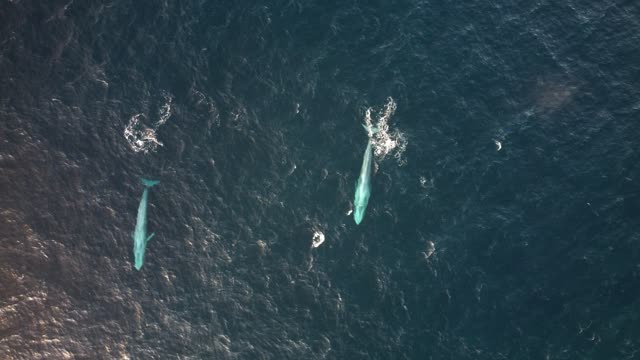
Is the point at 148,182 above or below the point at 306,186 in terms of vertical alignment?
above

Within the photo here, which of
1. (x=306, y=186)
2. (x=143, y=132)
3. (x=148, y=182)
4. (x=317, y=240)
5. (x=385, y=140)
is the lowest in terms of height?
(x=317, y=240)

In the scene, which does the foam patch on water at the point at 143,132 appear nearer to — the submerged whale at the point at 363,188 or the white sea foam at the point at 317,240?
the white sea foam at the point at 317,240

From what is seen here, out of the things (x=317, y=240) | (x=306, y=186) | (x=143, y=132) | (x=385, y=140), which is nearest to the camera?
(x=317, y=240)

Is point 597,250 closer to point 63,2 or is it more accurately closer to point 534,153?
point 534,153

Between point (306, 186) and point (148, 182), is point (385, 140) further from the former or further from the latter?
point (148, 182)

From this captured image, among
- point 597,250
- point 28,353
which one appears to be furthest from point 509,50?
point 28,353

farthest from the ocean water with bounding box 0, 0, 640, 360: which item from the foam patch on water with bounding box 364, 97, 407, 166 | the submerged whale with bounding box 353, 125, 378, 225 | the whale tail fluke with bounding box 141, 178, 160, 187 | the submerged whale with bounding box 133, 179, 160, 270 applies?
the submerged whale with bounding box 353, 125, 378, 225

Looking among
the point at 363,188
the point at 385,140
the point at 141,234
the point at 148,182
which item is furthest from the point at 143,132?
the point at 385,140
